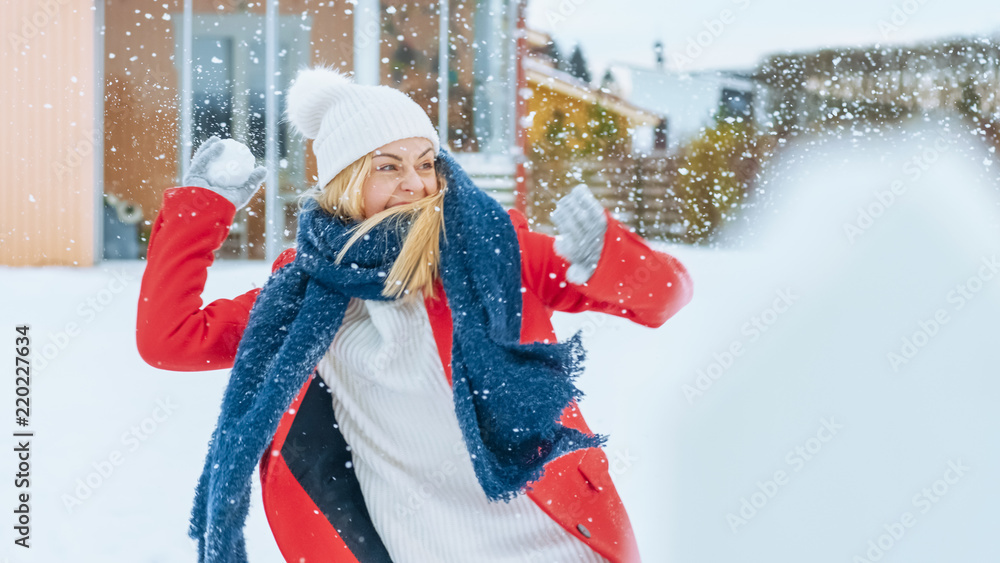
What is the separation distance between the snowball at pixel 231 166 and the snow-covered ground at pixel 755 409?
1286mm

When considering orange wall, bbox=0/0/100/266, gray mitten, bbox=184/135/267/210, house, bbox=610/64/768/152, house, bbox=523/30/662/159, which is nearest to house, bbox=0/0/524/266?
orange wall, bbox=0/0/100/266

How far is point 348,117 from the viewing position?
4.69 feet

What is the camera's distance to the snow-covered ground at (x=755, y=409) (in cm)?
235

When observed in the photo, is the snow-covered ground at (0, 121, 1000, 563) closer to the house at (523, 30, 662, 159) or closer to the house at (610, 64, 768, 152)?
the house at (523, 30, 662, 159)

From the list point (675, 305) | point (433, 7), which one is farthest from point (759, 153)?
point (675, 305)

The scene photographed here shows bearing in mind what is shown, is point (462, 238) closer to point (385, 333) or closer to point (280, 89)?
point (385, 333)

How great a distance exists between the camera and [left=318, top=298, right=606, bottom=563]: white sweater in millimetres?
1285

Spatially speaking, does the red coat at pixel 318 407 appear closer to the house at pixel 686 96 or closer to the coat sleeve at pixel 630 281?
the coat sleeve at pixel 630 281

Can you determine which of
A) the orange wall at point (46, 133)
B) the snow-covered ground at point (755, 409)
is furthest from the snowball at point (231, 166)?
the orange wall at point (46, 133)

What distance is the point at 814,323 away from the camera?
3.87 metres

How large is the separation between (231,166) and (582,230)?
692mm

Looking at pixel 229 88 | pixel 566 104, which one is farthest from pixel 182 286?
pixel 566 104

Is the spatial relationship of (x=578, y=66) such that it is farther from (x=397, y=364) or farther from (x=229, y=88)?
(x=397, y=364)

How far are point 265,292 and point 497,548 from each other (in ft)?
2.03
